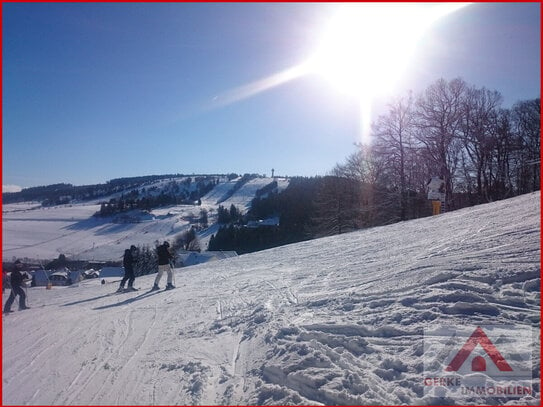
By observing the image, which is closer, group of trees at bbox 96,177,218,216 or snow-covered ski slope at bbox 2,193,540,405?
snow-covered ski slope at bbox 2,193,540,405

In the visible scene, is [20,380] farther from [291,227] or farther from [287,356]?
[291,227]

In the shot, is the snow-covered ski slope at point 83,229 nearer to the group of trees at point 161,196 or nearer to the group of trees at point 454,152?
the group of trees at point 161,196

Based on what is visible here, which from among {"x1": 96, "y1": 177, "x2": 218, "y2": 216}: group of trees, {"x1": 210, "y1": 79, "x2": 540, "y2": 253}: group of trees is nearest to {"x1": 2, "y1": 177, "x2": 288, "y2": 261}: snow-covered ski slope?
{"x1": 96, "y1": 177, "x2": 218, "y2": 216}: group of trees

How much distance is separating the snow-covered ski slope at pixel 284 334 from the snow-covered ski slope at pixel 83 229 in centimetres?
3509

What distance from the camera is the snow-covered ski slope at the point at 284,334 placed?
444cm

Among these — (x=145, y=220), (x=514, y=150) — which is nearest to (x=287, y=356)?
(x=514, y=150)

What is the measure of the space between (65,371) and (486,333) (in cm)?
565

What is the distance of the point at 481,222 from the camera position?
12.3 meters

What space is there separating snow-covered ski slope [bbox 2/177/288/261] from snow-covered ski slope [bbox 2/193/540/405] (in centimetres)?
3509

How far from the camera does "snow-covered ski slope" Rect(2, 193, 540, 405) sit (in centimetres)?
444

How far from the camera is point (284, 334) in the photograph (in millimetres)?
5797

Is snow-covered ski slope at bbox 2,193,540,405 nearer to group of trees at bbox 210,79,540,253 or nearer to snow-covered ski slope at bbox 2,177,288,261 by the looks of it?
group of trees at bbox 210,79,540,253

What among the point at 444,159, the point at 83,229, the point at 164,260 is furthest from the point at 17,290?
the point at 83,229

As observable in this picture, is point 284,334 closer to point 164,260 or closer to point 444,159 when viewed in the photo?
point 164,260
